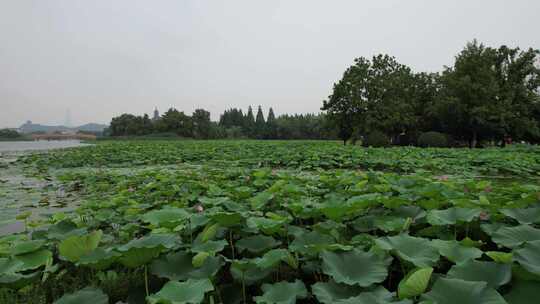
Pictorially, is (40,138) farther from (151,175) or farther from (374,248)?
(374,248)

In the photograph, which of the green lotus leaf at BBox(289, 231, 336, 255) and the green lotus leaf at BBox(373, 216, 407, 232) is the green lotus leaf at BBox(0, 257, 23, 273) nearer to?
the green lotus leaf at BBox(289, 231, 336, 255)

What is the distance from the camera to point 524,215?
1.76m

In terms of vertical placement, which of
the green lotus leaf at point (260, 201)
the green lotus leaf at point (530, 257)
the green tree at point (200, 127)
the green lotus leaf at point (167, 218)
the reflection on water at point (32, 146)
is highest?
the green tree at point (200, 127)

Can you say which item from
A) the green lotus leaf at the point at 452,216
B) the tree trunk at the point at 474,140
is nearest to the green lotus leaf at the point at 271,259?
the green lotus leaf at the point at 452,216

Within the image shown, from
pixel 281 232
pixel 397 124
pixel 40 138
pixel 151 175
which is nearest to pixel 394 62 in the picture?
pixel 397 124

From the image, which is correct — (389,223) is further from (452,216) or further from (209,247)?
(209,247)

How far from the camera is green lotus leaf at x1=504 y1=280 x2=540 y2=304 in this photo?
1.02m

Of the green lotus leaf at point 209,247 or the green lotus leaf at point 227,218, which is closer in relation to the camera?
the green lotus leaf at point 209,247

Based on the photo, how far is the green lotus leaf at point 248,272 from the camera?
1.30 meters

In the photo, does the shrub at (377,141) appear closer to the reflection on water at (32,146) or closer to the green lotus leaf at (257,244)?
the green lotus leaf at (257,244)

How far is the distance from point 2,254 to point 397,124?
75.7 feet

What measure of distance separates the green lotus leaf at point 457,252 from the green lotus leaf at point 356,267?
22 centimetres

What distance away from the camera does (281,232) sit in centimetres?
180

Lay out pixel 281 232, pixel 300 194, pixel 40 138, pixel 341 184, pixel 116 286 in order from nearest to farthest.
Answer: pixel 116 286 < pixel 281 232 < pixel 300 194 < pixel 341 184 < pixel 40 138
